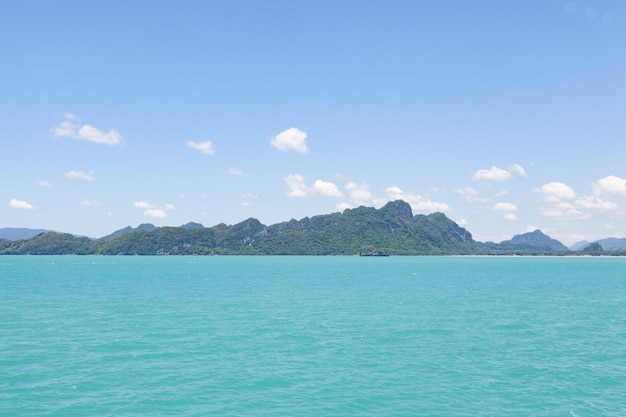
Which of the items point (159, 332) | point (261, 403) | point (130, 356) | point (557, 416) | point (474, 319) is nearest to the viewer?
point (557, 416)

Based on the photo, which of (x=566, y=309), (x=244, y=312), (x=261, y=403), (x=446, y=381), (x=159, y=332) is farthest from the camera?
(x=566, y=309)

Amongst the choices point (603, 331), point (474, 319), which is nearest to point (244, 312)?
point (474, 319)

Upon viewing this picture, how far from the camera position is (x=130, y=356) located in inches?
1780

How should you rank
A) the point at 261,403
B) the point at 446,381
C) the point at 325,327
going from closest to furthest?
the point at 261,403 → the point at 446,381 → the point at 325,327

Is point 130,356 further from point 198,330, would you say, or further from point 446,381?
point 446,381

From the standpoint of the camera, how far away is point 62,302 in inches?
3327

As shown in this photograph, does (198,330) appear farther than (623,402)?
Yes

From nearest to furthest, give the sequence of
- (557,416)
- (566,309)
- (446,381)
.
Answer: (557,416) → (446,381) → (566,309)

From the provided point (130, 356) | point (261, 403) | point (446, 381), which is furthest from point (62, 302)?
point (446, 381)

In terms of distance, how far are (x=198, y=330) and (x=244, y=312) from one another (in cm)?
1631

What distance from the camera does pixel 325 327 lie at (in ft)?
199

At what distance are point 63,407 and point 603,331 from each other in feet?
197

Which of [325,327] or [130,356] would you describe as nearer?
[130,356]

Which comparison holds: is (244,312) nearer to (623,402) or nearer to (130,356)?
(130,356)
